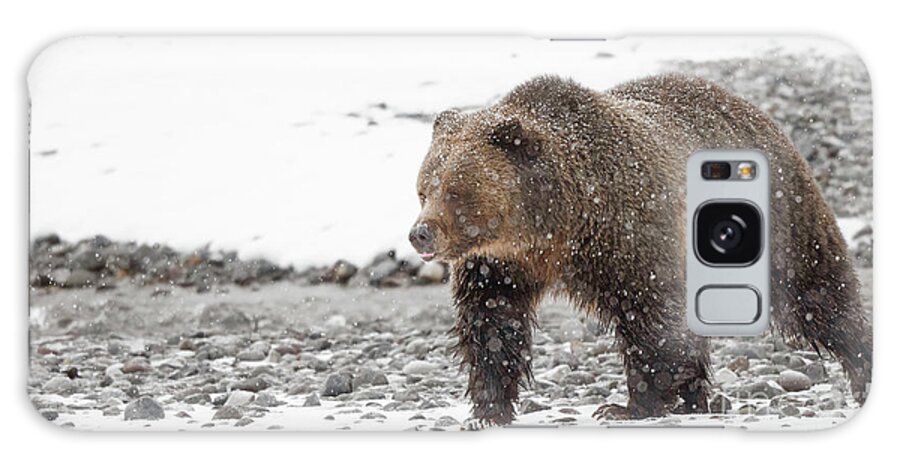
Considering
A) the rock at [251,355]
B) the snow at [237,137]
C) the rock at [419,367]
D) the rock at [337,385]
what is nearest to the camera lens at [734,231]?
the snow at [237,137]

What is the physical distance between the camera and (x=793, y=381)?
344cm

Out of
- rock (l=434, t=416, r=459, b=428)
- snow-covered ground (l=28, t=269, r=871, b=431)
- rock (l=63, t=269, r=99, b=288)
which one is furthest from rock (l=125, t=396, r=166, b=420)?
rock (l=434, t=416, r=459, b=428)

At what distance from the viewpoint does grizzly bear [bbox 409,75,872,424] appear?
336cm

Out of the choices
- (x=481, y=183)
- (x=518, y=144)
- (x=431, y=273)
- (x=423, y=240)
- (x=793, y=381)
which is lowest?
(x=793, y=381)

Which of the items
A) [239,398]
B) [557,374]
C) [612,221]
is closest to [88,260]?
[239,398]

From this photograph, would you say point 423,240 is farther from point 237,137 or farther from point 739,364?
point 739,364

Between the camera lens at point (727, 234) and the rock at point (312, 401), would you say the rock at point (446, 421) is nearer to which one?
the rock at point (312, 401)

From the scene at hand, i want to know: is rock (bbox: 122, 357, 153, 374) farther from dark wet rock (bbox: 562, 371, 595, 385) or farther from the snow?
dark wet rock (bbox: 562, 371, 595, 385)

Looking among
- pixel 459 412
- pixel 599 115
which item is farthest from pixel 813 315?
pixel 459 412

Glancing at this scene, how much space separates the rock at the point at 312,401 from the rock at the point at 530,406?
0.65 m

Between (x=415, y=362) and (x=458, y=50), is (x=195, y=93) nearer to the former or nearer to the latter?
(x=458, y=50)

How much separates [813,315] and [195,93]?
6.81 feet

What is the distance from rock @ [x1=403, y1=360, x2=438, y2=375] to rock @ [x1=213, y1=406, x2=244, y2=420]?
1.83ft

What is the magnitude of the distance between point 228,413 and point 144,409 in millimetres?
269
